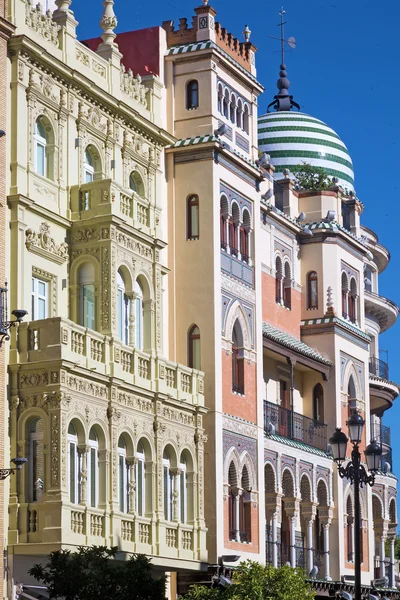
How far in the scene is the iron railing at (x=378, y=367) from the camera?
57.0 metres

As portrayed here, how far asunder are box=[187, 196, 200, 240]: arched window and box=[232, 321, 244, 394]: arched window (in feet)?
9.12

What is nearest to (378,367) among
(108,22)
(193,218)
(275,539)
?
(275,539)

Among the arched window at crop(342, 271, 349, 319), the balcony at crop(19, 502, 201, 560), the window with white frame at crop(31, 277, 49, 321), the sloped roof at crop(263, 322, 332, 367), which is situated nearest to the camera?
the balcony at crop(19, 502, 201, 560)

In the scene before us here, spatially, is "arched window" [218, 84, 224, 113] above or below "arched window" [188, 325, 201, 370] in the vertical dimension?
above

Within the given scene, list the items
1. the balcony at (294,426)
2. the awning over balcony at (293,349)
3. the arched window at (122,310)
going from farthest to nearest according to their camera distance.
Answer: the awning over balcony at (293,349) < the balcony at (294,426) < the arched window at (122,310)

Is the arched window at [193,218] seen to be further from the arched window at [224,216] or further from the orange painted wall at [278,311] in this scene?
the orange painted wall at [278,311]

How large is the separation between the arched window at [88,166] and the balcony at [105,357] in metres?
4.16

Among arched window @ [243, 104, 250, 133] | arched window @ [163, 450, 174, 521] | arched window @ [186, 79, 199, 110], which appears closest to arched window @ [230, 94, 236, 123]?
arched window @ [243, 104, 250, 133]

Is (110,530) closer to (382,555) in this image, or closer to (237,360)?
(237,360)

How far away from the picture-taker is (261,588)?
34.6m

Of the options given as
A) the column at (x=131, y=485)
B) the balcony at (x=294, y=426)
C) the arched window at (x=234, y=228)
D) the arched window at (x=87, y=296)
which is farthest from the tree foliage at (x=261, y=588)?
the arched window at (x=234, y=228)

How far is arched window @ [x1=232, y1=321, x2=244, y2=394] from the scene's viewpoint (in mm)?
41250

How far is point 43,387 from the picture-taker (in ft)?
105

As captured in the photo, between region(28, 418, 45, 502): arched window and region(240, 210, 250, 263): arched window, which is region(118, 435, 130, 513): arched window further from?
region(240, 210, 250, 263): arched window
